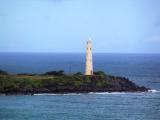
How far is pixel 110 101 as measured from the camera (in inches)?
2972

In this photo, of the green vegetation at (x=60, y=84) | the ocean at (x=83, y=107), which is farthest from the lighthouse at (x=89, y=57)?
the ocean at (x=83, y=107)

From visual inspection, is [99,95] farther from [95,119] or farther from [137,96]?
[95,119]

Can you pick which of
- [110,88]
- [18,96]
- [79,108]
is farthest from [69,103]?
[110,88]

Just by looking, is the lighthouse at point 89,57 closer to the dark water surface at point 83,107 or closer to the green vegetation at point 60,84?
the green vegetation at point 60,84

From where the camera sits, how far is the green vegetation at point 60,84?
8188 centimetres

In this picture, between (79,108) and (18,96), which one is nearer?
(79,108)

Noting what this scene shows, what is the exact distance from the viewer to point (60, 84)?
84188 millimetres

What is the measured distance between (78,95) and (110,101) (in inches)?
256

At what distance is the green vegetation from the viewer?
8188 cm

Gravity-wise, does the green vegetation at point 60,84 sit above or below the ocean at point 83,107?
above

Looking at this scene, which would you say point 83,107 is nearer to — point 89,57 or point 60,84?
point 60,84

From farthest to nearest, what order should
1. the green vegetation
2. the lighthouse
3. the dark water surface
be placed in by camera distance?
the lighthouse, the green vegetation, the dark water surface

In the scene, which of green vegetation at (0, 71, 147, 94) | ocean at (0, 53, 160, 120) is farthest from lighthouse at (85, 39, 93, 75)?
ocean at (0, 53, 160, 120)

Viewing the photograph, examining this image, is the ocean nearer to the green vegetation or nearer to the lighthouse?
the green vegetation
